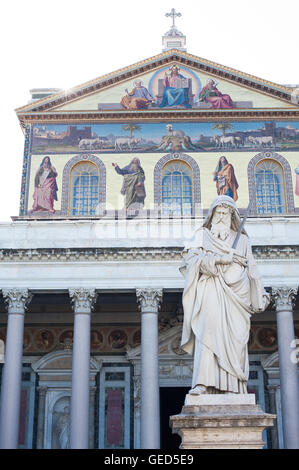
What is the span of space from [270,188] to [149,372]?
9096 millimetres

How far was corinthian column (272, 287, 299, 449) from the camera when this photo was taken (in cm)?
1930

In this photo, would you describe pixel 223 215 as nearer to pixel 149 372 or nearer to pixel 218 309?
pixel 218 309

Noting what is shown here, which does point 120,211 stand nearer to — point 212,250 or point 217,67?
point 217,67

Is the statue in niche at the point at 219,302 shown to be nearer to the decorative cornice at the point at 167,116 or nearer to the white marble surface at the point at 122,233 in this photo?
the white marble surface at the point at 122,233

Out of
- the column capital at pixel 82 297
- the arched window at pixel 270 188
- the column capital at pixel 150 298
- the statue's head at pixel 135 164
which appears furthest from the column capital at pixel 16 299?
the arched window at pixel 270 188

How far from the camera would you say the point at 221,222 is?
7258mm

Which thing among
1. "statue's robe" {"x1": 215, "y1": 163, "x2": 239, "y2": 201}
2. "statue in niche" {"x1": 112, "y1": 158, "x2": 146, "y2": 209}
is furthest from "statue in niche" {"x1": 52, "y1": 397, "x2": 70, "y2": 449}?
"statue's robe" {"x1": 215, "y1": 163, "x2": 239, "y2": 201}

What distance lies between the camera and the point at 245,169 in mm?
25469

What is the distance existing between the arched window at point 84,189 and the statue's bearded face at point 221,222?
1806cm

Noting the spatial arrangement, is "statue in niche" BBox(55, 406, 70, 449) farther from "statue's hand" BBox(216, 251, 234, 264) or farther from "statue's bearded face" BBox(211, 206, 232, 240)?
"statue's hand" BBox(216, 251, 234, 264)

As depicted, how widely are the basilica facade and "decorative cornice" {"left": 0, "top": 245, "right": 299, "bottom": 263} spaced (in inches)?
1.4

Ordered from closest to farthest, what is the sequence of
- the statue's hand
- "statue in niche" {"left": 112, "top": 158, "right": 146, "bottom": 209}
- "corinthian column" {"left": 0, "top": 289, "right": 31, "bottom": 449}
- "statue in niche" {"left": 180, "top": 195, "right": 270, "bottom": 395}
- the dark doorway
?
1. "statue in niche" {"left": 180, "top": 195, "right": 270, "bottom": 395}
2. the statue's hand
3. "corinthian column" {"left": 0, "top": 289, "right": 31, "bottom": 449}
4. the dark doorway
5. "statue in niche" {"left": 112, "top": 158, "right": 146, "bottom": 209}

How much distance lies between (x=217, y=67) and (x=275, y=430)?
13383mm
